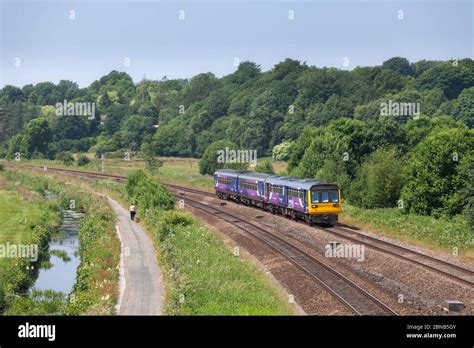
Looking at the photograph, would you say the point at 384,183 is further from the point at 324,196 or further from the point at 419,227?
the point at 419,227

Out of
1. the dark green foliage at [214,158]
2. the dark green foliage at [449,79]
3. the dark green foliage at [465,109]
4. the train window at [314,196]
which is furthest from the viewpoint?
the dark green foliage at [449,79]

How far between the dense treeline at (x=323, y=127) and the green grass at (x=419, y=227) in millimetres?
2114

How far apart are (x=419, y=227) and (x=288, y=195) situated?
11.1 metres

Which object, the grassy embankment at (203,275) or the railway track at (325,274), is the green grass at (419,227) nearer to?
the railway track at (325,274)

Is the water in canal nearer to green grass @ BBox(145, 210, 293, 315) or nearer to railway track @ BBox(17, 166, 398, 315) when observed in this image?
green grass @ BBox(145, 210, 293, 315)

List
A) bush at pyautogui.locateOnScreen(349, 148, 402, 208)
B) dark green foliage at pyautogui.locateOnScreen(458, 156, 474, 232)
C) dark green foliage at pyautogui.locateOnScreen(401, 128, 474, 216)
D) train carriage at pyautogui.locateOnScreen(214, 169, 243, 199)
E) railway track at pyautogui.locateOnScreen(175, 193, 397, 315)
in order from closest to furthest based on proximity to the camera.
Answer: railway track at pyautogui.locateOnScreen(175, 193, 397, 315), dark green foliage at pyautogui.locateOnScreen(458, 156, 474, 232), dark green foliage at pyautogui.locateOnScreen(401, 128, 474, 216), bush at pyautogui.locateOnScreen(349, 148, 402, 208), train carriage at pyautogui.locateOnScreen(214, 169, 243, 199)

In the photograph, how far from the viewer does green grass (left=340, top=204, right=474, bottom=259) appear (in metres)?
36.4

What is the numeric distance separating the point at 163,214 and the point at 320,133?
3309 cm

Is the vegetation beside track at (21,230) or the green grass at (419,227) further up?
the green grass at (419,227)

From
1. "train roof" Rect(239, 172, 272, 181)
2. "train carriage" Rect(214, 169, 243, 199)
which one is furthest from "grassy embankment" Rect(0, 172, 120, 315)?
"train roof" Rect(239, 172, 272, 181)

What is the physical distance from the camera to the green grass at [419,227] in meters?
36.4

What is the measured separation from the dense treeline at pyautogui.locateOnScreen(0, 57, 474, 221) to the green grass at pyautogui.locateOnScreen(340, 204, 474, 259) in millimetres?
2114

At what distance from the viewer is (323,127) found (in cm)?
8388

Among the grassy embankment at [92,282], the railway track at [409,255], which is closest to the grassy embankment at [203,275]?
the grassy embankment at [92,282]
